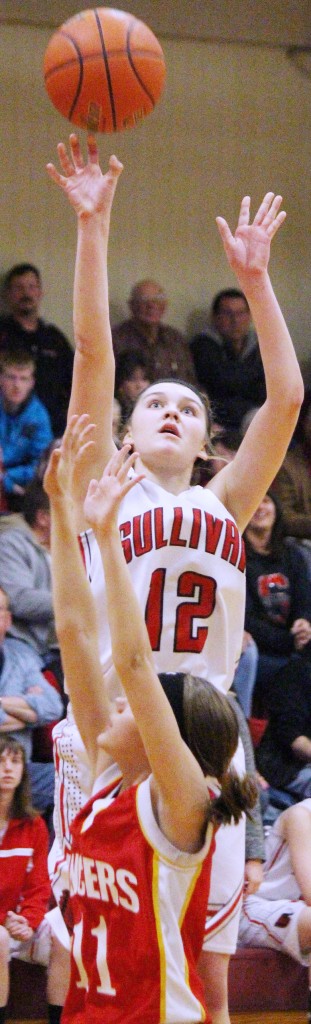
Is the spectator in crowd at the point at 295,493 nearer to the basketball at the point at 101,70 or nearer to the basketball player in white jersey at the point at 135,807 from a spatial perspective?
the basketball at the point at 101,70

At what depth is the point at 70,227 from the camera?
9531 mm

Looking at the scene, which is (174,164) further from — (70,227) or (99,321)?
(99,321)

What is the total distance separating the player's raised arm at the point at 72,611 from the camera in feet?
9.16

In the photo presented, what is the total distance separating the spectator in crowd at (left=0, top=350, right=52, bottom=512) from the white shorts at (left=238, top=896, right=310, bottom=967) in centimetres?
304

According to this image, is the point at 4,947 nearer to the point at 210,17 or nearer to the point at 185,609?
the point at 185,609

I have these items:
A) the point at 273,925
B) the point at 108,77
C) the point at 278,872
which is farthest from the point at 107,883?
the point at 278,872

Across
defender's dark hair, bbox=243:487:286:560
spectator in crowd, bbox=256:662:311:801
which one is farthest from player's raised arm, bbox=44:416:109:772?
defender's dark hair, bbox=243:487:286:560

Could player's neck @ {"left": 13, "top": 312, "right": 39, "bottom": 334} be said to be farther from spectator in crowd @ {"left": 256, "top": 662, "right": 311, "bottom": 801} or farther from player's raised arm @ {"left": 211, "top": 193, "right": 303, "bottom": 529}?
player's raised arm @ {"left": 211, "top": 193, "right": 303, "bottom": 529}

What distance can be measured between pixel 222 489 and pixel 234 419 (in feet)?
16.2

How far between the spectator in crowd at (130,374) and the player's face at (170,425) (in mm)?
4141

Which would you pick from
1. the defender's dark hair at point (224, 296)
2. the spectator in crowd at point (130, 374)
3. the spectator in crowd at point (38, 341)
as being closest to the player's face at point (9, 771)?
the spectator in crowd at point (130, 374)

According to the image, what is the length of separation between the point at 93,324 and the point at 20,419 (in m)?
4.28

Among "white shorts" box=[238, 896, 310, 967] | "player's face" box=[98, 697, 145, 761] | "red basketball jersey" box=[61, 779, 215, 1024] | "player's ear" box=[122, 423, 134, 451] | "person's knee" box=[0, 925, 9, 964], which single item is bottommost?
"white shorts" box=[238, 896, 310, 967]

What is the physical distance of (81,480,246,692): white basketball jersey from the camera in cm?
310
